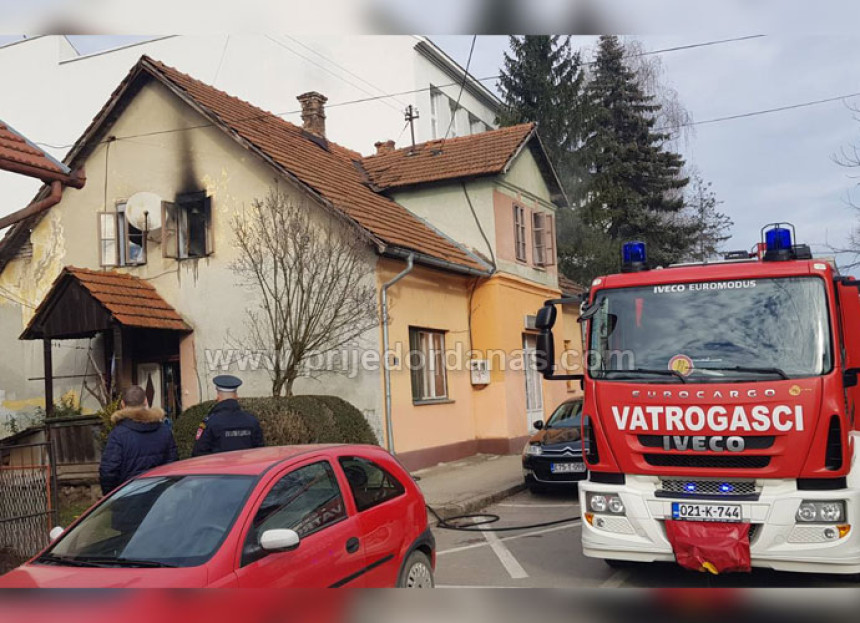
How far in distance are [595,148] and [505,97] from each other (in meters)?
3.78

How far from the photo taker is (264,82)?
26.2 meters

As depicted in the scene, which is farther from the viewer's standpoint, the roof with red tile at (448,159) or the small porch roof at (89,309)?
the roof with red tile at (448,159)

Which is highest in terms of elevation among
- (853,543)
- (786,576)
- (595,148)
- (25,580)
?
(595,148)

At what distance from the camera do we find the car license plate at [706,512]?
20.2ft

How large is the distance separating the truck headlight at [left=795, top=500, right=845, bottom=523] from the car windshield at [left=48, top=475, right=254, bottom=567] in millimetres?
4085

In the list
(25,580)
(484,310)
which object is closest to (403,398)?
(484,310)

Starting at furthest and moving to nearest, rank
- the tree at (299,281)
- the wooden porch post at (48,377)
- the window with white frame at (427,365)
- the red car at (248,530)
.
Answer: the window with white frame at (427,365), the wooden porch post at (48,377), the tree at (299,281), the red car at (248,530)

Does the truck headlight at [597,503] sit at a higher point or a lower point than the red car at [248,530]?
lower

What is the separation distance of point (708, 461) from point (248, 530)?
375cm

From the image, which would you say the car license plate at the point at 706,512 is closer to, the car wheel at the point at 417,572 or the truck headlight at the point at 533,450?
the car wheel at the point at 417,572

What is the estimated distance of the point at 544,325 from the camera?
7.33 m

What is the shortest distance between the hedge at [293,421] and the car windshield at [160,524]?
7.19 m

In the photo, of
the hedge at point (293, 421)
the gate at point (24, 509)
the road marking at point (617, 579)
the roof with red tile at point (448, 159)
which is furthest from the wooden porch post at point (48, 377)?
the road marking at point (617, 579)

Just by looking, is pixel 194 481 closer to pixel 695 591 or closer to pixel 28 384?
pixel 695 591
